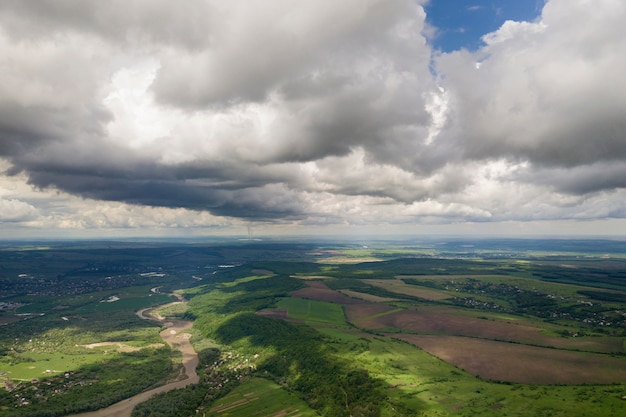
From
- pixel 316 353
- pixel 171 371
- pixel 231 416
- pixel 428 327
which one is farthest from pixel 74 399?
pixel 428 327

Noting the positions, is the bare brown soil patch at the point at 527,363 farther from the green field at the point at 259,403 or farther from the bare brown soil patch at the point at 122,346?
the bare brown soil patch at the point at 122,346

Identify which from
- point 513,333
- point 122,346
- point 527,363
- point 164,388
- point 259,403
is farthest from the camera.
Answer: point 122,346

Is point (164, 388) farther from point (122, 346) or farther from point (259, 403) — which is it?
point (122, 346)

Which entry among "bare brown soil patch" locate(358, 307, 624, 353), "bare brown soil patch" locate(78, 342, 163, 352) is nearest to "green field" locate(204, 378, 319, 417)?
"bare brown soil patch" locate(78, 342, 163, 352)

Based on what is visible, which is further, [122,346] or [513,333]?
[122,346]

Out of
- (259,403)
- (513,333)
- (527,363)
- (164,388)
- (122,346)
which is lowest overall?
(122,346)

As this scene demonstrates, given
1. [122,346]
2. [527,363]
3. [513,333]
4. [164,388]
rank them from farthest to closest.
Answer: [122,346], [513,333], [164,388], [527,363]

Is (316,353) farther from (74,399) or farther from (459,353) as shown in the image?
(74,399)

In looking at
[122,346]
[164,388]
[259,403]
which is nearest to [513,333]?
[259,403]

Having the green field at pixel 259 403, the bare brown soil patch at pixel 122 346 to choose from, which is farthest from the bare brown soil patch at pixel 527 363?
the bare brown soil patch at pixel 122 346
